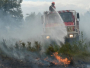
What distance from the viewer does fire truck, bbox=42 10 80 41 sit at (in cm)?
1095

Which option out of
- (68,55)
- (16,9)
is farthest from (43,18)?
(16,9)

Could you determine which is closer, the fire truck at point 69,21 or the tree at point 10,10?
the fire truck at point 69,21

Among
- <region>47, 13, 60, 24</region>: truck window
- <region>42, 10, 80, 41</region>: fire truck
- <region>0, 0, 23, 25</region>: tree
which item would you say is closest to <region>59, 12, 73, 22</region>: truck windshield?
<region>42, 10, 80, 41</region>: fire truck

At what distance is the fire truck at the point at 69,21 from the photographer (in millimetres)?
10953

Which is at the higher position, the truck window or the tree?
the tree

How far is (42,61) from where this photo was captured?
24.8ft

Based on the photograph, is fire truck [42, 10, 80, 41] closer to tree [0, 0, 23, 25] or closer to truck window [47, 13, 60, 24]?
truck window [47, 13, 60, 24]

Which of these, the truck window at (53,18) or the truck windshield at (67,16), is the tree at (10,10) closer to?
the truck window at (53,18)

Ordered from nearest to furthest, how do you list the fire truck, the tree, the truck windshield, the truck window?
the fire truck → the truck windshield → the truck window → the tree

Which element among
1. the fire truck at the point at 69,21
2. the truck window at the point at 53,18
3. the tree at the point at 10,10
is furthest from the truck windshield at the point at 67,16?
the tree at the point at 10,10

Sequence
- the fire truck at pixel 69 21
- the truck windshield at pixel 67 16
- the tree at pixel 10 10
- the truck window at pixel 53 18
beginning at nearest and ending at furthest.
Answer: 1. the fire truck at pixel 69 21
2. the truck windshield at pixel 67 16
3. the truck window at pixel 53 18
4. the tree at pixel 10 10

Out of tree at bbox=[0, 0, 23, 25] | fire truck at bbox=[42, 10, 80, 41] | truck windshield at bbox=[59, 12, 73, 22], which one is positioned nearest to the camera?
fire truck at bbox=[42, 10, 80, 41]

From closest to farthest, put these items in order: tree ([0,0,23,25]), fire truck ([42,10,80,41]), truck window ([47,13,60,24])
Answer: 1. fire truck ([42,10,80,41])
2. truck window ([47,13,60,24])
3. tree ([0,0,23,25])

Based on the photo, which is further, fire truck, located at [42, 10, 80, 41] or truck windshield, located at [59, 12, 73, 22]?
truck windshield, located at [59, 12, 73, 22]
